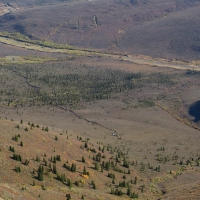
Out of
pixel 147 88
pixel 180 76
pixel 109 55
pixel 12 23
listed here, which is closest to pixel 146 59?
pixel 109 55

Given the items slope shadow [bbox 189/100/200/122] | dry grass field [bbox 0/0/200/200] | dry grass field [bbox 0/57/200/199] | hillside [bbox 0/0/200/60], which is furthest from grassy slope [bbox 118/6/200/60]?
slope shadow [bbox 189/100/200/122]

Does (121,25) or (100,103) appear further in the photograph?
(121,25)

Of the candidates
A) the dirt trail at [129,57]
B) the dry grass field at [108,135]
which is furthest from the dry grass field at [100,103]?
the dirt trail at [129,57]

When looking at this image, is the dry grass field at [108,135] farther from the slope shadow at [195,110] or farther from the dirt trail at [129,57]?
the dirt trail at [129,57]

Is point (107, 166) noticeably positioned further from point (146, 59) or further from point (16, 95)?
point (146, 59)

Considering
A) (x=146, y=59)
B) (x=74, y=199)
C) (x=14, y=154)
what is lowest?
(x=146, y=59)

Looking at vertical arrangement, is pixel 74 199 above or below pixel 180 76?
above

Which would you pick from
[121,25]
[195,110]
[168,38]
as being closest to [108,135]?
[195,110]

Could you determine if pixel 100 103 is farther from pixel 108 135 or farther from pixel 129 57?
pixel 129 57
